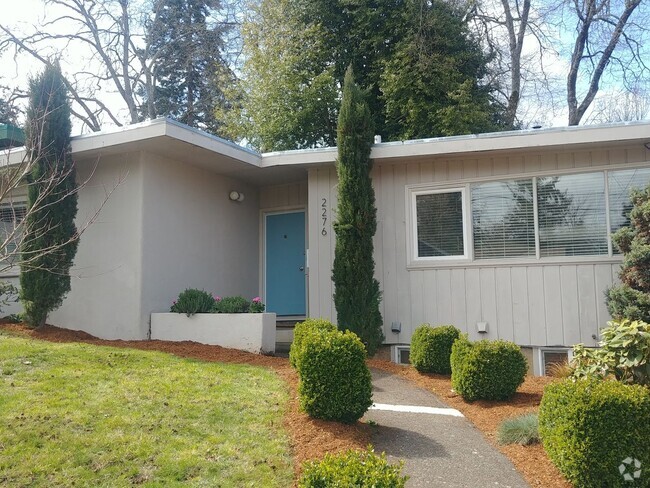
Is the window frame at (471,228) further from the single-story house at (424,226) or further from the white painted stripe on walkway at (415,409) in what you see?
the white painted stripe on walkway at (415,409)

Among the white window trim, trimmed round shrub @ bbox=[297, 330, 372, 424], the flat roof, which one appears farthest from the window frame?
trimmed round shrub @ bbox=[297, 330, 372, 424]

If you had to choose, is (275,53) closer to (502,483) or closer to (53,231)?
(53,231)

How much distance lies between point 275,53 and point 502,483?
1647 cm

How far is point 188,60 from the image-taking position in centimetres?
2261

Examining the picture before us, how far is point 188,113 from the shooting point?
23.6 metres

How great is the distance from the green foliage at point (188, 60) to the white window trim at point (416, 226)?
584 inches

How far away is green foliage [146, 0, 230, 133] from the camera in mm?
22438

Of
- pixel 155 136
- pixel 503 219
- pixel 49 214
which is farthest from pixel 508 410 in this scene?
pixel 49 214

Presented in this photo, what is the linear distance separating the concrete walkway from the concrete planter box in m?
2.33

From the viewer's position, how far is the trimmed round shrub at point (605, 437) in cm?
349

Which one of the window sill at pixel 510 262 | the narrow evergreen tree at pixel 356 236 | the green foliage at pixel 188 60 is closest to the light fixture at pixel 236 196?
the narrow evergreen tree at pixel 356 236

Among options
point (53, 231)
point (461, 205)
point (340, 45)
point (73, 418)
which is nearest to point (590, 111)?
point (340, 45)

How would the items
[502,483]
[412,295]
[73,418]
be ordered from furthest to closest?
[412,295], [73,418], [502,483]

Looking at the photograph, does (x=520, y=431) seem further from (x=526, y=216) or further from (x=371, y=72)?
(x=371, y=72)
